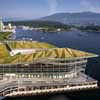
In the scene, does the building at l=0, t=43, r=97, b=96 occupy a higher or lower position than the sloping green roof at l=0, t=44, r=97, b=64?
lower

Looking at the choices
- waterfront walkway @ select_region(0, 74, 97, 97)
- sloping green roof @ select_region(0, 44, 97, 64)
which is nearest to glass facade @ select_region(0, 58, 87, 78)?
waterfront walkway @ select_region(0, 74, 97, 97)

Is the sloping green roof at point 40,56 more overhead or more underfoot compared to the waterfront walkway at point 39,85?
more overhead

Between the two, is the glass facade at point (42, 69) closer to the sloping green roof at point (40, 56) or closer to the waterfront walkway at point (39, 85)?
the waterfront walkway at point (39, 85)

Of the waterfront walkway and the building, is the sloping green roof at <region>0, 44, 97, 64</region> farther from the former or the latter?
the waterfront walkway

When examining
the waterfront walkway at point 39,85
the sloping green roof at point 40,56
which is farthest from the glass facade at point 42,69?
the sloping green roof at point 40,56

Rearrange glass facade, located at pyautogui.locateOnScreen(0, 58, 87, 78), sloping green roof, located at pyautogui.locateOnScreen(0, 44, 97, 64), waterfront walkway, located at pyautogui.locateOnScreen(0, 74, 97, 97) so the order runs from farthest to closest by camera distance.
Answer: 1. sloping green roof, located at pyautogui.locateOnScreen(0, 44, 97, 64)
2. glass facade, located at pyautogui.locateOnScreen(0, 58, 87, 78)
3. waterfront walkway, located at pyautogui.locateOnScreen(0, 74, 97, 97)

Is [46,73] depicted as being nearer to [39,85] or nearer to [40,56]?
[39,85]

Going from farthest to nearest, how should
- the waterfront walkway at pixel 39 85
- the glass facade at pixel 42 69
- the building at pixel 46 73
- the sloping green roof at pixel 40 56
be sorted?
the sloping green roof at pixel 40 56 < the glass facade at pixel 42 69 < the building at pixel 46 73 < the waterfront walkway at pixel 39 85

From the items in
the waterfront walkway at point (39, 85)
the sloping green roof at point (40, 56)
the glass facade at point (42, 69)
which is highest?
the sloping green roof at point (40, 56)

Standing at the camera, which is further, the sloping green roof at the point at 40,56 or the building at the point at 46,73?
the sloping green roof at the point at 40,56

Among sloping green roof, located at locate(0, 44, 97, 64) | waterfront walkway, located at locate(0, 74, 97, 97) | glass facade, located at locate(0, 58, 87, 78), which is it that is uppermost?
sloping green roof, located at locate(0, 44, 97, 64)

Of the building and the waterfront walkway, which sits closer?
the waterfront walkway

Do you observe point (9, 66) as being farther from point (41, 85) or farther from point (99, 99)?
point (99, 99)
